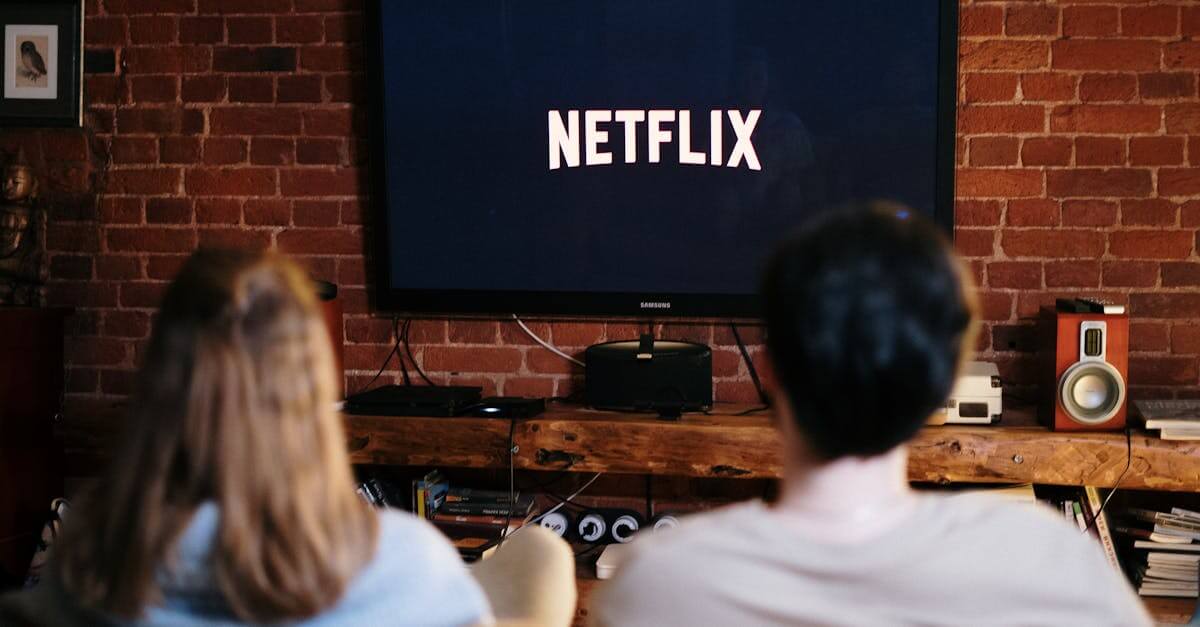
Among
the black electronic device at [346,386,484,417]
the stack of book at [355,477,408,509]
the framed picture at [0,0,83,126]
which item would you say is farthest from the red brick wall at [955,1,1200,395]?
the framed picture at [0,0,83,126]

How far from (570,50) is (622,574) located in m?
2.47

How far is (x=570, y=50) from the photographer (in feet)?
11.0

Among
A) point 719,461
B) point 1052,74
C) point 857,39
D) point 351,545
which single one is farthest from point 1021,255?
point 351,545

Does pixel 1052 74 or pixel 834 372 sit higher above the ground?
pixel 1052 74

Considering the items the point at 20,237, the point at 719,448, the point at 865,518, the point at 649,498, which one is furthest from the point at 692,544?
the point at 20,237

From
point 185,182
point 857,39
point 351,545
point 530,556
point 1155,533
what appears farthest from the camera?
point 185,182

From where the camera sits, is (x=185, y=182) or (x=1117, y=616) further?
(x=185, y=182)

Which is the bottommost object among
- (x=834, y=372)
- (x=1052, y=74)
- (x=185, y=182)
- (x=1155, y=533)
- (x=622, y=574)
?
(x=1155, y=533)

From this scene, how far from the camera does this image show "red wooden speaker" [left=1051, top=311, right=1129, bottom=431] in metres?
2.96

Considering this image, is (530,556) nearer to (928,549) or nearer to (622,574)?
(622,574)

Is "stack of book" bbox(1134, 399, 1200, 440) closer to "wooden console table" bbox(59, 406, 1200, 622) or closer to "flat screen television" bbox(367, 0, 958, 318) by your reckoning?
"wooden console table" bbox(59, 406, 1200, 622)

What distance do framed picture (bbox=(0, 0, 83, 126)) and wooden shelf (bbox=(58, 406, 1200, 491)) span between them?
1.42 metres

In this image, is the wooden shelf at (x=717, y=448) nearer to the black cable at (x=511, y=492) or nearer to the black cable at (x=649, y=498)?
the black cable at (x=511, y=492)

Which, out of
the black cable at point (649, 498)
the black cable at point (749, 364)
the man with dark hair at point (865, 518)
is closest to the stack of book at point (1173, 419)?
the black cable at point (749, 364)
